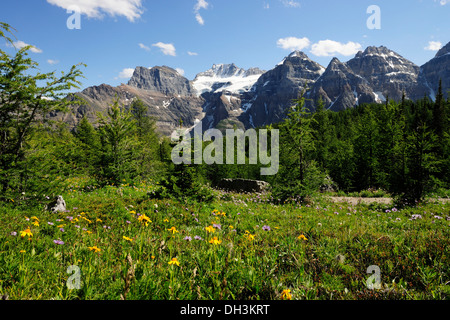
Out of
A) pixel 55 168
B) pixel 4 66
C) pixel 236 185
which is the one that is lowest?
pixel 236 185

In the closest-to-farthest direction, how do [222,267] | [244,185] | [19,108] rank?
1. [222,267]
2. [19,108]
3. [244,185]

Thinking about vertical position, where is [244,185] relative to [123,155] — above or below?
below

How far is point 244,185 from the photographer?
66.1 ft

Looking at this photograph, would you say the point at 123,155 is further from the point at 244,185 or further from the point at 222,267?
the point at 222,267

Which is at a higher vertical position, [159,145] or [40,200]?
[159,145]

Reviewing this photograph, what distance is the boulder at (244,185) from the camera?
18.8 metres

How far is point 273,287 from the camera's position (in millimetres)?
2445

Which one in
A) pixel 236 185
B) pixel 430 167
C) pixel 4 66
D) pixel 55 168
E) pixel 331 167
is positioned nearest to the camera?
pixel 4 66

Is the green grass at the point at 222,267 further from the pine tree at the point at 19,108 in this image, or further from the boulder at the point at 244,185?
the boulder at the point at 244,185

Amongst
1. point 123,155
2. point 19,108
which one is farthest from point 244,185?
point 19,108
